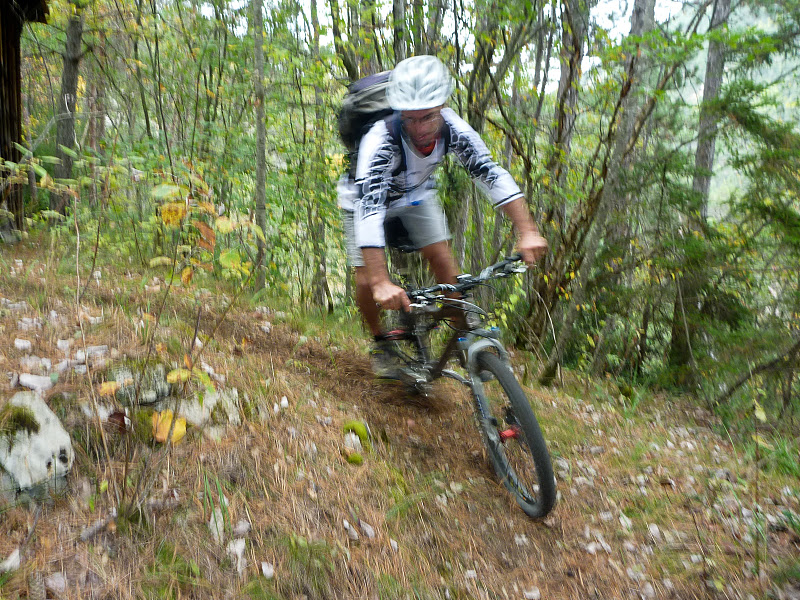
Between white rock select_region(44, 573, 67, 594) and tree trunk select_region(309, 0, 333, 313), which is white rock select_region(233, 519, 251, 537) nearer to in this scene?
white rock select_region(44, 573, 67, 594)

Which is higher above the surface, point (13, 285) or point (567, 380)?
point (13, 285)

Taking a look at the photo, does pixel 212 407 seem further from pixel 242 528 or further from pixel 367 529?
pixel 367 529

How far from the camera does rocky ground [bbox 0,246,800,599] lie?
209 cm

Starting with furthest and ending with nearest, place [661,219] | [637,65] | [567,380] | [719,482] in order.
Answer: [661,219]
[567,380]
[637,65]
[719,482]

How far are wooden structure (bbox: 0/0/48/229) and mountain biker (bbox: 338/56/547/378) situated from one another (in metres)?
5.75

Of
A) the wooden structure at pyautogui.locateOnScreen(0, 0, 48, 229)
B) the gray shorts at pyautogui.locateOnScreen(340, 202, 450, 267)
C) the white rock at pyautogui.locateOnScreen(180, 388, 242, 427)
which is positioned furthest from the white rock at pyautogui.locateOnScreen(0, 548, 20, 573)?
the wooden structure at pyautogui.locateOnScreen(0, 0, 48, 229)

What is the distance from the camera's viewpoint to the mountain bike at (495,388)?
112 inches

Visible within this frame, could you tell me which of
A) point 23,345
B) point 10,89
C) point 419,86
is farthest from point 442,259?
point 10,89

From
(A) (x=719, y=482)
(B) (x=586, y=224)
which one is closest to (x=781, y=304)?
(B) (x=586, y=224)

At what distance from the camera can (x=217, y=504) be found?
2.36m

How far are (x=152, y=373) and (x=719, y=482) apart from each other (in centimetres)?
372

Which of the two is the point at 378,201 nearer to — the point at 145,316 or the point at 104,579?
the point at 145,316

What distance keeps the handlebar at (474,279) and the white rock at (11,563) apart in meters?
2.17

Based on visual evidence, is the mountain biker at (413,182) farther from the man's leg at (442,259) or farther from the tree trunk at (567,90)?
the tree trunk at (567,90)
